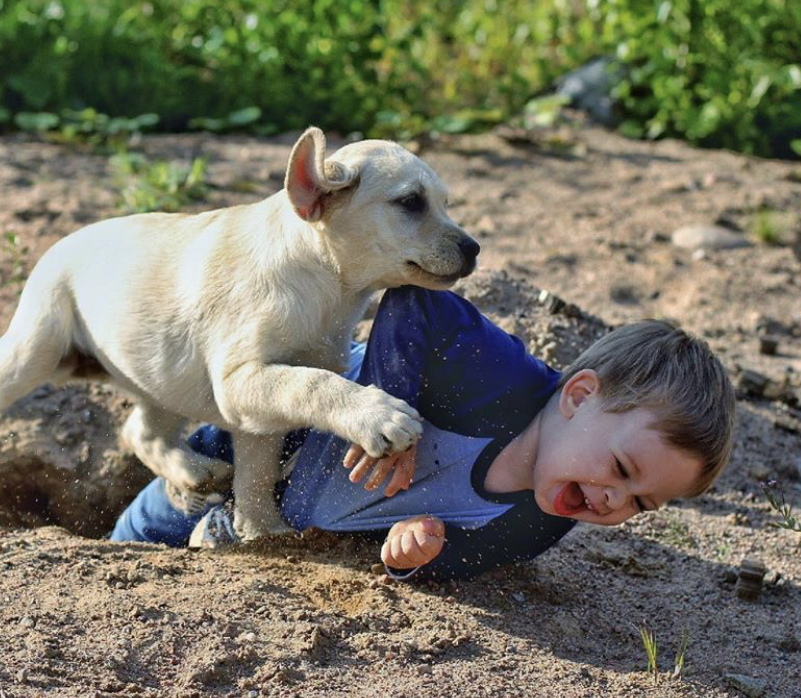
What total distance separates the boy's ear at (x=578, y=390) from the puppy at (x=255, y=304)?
0.46m

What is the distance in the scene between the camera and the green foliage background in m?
7.96

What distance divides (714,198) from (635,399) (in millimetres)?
4049

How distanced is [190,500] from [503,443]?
132cm

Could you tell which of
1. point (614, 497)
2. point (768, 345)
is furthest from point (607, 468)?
point (768, 345)

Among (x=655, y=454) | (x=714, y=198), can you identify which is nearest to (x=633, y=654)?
(x=655, y=454)

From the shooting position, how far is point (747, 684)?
351 centimetres

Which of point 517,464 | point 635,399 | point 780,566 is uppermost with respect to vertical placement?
point 635,399

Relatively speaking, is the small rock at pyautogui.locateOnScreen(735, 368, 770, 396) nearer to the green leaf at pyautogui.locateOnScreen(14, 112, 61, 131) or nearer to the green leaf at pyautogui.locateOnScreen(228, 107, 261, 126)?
the green leaf at pyautogui.locateOnScreen(228, 107, 261, 126)

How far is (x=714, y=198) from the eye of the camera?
741 cm

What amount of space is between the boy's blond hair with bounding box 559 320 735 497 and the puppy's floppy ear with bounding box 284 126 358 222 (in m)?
0.95

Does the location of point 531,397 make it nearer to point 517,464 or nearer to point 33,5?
point 517,464

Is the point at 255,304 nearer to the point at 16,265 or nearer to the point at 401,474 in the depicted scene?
the point at 401,474

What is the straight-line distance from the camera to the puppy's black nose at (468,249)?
3.90 metres

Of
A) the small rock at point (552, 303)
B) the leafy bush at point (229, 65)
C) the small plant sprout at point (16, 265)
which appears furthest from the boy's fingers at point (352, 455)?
the leafy bush at point (229, 65)
